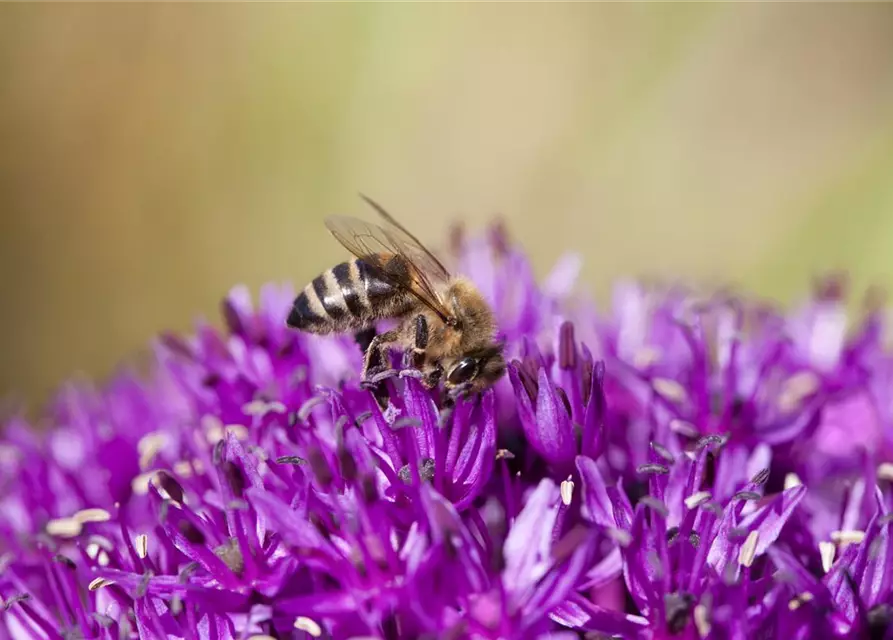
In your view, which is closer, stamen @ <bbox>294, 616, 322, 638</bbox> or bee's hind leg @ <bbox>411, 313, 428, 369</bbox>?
stamen @ <bbox>294, 616, 322, 638</bbox>

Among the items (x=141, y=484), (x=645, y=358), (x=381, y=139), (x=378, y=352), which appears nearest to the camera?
(x=378, y=352)

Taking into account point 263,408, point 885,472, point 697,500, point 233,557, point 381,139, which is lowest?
point 885,472

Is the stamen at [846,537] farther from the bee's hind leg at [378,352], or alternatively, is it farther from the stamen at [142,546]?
the stamen at [142,546]

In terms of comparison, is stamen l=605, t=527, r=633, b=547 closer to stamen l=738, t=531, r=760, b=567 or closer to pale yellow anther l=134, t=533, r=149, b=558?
stamen l=738, t=531, r=760, b=567

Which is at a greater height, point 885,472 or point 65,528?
point 65,528

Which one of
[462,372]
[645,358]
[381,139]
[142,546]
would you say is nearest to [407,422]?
[462,372]

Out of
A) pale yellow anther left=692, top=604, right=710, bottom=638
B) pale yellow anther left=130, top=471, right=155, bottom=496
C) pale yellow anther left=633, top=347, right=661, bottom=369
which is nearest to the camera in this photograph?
pale yellow anther left=692, top=604, right=710, bottom=638

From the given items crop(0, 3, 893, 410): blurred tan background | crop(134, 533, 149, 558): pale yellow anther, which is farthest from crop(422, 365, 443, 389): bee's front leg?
crop(0, 3, 893, 410): blurred tan background

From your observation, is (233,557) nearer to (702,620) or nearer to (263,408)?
(263,408)
